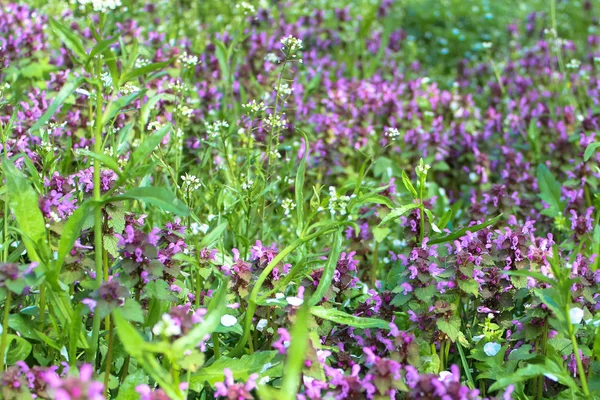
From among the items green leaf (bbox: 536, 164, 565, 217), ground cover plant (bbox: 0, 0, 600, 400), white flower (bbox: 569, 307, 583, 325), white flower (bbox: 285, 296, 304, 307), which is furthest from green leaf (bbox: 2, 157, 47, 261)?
green leaf (bbox: 536, 164, 565, 217)

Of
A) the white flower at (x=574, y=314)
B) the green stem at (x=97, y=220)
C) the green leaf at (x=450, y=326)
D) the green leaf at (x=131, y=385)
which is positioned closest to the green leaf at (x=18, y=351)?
the green stem at (x=97, y=220)

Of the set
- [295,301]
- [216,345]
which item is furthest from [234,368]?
[295,301]

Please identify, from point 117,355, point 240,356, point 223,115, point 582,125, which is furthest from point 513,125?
point 117,355

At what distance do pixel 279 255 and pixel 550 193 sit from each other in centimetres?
170

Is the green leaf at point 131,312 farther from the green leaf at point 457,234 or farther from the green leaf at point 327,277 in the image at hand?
the green leaf at point 457,234

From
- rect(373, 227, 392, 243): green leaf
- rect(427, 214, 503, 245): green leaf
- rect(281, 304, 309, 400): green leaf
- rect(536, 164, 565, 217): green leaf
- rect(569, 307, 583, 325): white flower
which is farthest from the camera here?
rect(536, 164, 565, 217): green leaf

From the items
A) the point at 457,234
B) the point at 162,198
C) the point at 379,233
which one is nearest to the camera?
the point at 162,198

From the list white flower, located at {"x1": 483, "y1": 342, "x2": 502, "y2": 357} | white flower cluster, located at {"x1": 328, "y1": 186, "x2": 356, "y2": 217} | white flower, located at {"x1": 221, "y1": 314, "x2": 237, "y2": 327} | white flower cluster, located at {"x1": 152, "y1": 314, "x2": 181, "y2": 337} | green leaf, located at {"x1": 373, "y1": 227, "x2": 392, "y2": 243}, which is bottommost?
white flower, located at {"x1": 483, "y1": 342, "x2": 502, "y2": 357}

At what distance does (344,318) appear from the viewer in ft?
7.36

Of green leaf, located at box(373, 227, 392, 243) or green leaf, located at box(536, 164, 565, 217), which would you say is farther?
green leaf, located at box(536, 164, 565, 217)

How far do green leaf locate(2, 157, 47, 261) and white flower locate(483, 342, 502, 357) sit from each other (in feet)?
4.44

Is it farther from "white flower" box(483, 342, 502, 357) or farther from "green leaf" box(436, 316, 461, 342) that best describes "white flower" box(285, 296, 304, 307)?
"white flower" box(483, 342, 502, 357)

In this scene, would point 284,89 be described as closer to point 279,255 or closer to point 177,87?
point 177,87

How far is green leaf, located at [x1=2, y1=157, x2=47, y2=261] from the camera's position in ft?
6.75
